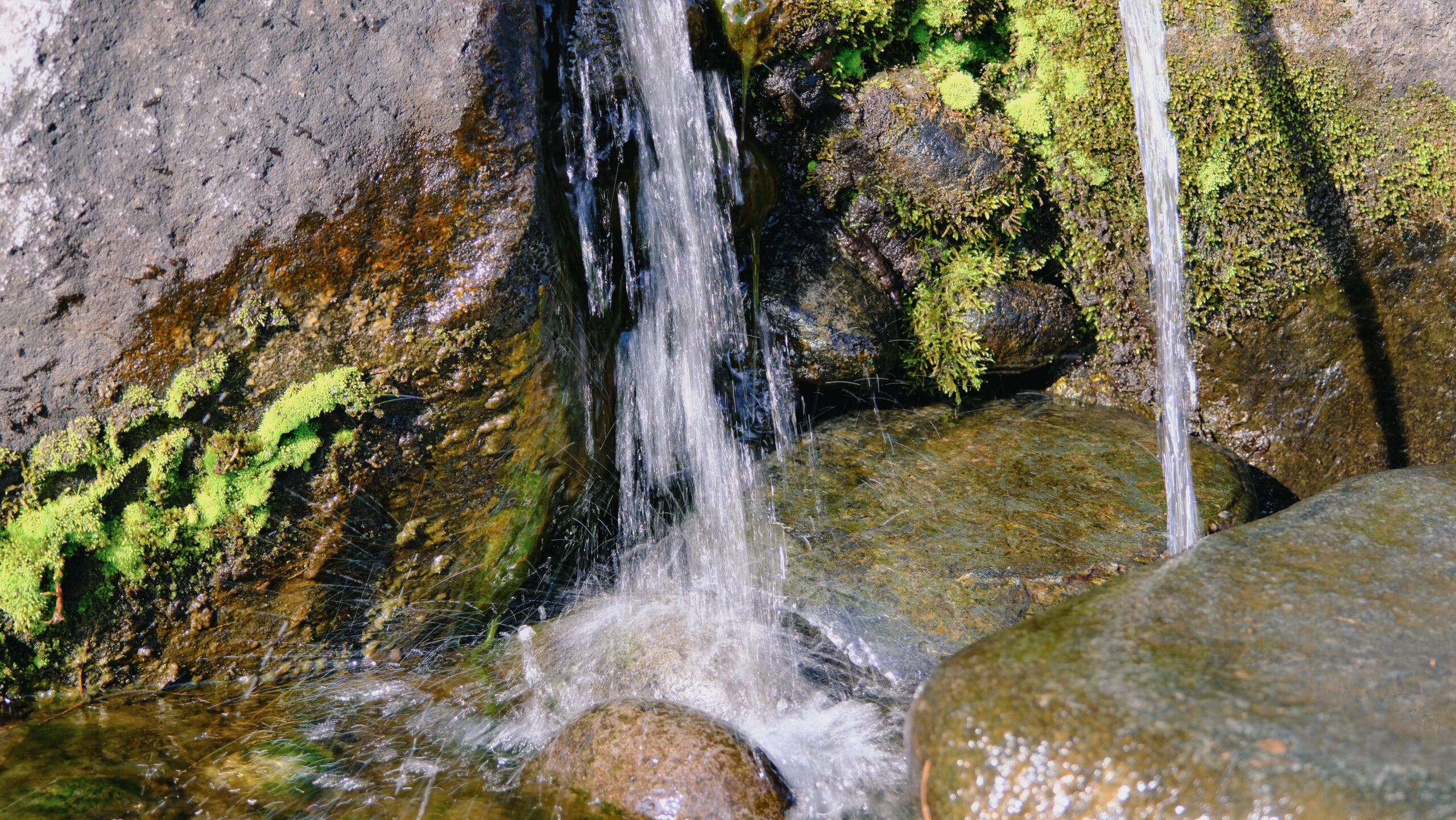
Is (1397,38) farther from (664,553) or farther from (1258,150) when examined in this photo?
(664,553)

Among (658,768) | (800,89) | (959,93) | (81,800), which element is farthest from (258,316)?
(959,93)

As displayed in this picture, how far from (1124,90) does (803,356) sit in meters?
2.21

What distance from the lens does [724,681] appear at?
12.0 ft

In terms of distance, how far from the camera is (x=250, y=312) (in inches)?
134

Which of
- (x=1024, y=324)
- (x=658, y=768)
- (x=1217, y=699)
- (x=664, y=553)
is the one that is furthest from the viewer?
(x=1024, y=324)

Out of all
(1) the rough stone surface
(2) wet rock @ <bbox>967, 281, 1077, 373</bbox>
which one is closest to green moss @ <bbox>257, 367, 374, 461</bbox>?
(2) wet rock @ <bbox>967, 281, 1077, 373</bbox>

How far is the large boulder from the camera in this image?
321 cm

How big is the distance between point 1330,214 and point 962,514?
2.58 meters

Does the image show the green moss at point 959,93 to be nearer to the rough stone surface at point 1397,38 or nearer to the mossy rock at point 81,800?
the rough stone surface at point 1397,38

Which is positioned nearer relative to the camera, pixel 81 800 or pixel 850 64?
pixel 81 800

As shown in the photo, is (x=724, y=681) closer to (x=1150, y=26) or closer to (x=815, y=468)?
(x=815, y=468)

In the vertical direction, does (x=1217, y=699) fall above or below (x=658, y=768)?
above

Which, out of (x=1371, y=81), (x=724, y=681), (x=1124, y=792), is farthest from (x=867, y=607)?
(x=1371, y=81)

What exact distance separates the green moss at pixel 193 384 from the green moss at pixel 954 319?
10.9 ft
